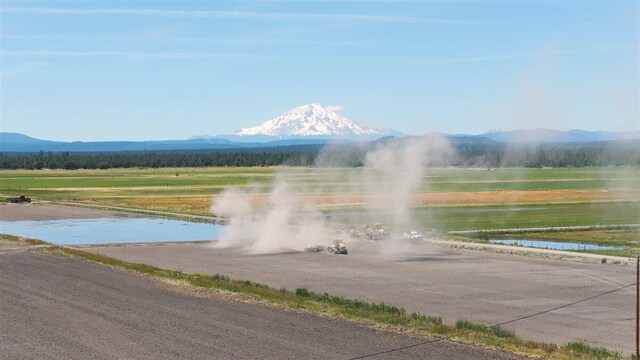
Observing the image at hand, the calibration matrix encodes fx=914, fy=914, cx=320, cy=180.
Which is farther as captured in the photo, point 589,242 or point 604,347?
point 589,242

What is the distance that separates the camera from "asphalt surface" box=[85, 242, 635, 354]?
4403 centimetres

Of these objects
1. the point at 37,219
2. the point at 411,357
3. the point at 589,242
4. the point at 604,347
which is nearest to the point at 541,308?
the point at 604,347

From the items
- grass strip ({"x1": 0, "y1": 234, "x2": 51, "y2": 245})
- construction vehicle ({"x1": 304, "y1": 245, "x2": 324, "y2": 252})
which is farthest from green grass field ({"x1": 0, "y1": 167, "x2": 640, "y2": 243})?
grass strip ({"x1": 0, "y1": 234, "x2": 51, "y2": 245})

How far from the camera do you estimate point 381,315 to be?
43875 mm

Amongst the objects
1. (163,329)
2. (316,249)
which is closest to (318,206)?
(316,249)

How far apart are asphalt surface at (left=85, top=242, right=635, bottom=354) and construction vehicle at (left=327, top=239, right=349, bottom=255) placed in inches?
27.9

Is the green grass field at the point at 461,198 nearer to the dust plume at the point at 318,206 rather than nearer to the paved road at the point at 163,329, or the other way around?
the dust plume at the point at 318,206

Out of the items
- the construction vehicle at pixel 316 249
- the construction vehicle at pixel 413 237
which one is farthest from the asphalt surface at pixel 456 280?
the construction vehicle at pixel 413 237

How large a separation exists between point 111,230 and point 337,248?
33.6 m

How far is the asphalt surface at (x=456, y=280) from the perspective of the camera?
144ft

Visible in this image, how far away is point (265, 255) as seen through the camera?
240 feet

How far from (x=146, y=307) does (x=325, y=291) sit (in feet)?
38.1

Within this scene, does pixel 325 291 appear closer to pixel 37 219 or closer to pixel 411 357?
pixel 411 357

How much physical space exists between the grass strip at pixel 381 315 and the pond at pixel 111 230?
26.9 meters
